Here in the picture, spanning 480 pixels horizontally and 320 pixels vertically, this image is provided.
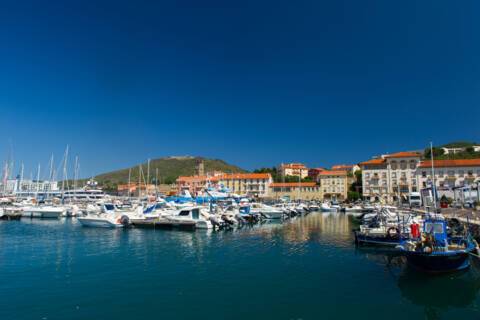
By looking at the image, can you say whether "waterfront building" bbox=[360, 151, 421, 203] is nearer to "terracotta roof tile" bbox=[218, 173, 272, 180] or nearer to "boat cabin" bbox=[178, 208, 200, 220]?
"terracotta roof tile" bbox=[218, 173, 272, 180]

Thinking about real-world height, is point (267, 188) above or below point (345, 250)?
above

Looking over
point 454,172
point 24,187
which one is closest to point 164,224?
point 454,172

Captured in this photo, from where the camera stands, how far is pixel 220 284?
18125 mm

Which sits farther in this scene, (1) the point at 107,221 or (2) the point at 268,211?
(2) the point at 268,211

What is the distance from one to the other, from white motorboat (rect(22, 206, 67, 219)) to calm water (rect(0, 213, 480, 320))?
104 ft

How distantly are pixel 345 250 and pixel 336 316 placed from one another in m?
15.8

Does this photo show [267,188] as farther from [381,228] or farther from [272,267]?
[272,267]

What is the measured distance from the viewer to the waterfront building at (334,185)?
386 feet

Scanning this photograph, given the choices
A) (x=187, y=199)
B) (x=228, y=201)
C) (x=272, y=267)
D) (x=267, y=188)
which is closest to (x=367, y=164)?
(x=267, y=188)

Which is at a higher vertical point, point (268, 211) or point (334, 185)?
point (334, 185)

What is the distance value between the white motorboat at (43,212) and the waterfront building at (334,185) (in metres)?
88.3

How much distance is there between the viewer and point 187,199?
61.4 m

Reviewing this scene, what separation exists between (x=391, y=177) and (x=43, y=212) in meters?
97.9

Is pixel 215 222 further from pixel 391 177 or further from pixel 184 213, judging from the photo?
pixel 391 177
